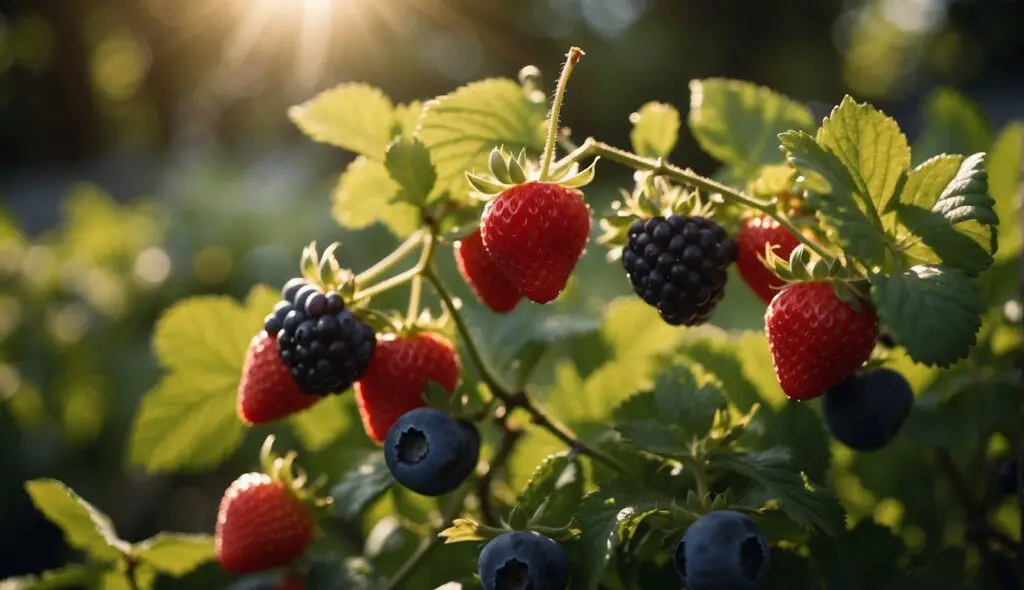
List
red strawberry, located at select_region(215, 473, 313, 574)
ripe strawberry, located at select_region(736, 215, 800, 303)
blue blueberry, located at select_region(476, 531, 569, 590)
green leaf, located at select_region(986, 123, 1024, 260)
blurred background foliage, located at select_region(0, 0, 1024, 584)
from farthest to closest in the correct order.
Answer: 1. blurred background foliage, located at select_region(0, 0, 1024, 584)
2. green leaf, located at select_region(986, 123, 1024, 260)
3. red strawberry, located at select_region(215, 473, 313, 574)
4. ripe strawberry, located at select_region(736, 215, 800, 303)
5. blue blueberry, located at select_region(476, 531, 569, 590)

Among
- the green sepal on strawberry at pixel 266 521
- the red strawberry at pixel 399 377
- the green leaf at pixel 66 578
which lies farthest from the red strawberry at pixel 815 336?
the green leaf at pixel 66 578

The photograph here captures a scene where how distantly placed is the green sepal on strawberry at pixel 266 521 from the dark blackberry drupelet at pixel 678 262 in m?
0.46

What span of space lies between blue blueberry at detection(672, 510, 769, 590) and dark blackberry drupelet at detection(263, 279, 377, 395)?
1.13 feet

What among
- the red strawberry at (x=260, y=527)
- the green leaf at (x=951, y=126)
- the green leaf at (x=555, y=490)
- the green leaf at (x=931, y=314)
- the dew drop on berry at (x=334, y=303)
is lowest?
the red strawberry at (x=260, y=527)

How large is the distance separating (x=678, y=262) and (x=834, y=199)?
146 millimetres

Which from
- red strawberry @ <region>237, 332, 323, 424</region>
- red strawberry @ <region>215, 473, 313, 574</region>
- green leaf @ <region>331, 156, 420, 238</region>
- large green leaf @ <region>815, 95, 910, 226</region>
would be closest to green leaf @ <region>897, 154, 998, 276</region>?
large green leaf @ <region>815, 95, 910, 226</region>

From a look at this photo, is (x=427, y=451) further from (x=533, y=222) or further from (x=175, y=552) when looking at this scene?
(x=175, y=552)

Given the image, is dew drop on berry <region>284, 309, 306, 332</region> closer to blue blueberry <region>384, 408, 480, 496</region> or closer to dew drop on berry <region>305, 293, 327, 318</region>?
dew drop on berry <region>305, 293, 327, 318</region>

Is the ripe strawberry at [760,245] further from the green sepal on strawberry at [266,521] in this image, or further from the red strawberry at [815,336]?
the green sepal on strawberry at [266,521]

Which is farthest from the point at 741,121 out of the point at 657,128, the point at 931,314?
the point at 931,314

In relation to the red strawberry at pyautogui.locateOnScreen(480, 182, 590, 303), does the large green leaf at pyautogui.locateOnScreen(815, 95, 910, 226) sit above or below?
above

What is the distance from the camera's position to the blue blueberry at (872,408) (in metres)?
0.84

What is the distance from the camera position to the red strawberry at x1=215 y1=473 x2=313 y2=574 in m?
0.98

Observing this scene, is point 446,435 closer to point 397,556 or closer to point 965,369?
point 397,556
